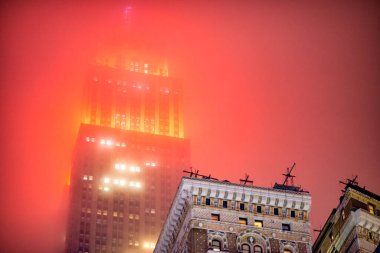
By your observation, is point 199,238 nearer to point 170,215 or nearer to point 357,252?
point 170,215

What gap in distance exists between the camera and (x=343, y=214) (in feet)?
350

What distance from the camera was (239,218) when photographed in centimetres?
9981

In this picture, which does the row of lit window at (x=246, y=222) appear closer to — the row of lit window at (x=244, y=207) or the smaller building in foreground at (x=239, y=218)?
the smaller building in foreground at (x=239, y=218)

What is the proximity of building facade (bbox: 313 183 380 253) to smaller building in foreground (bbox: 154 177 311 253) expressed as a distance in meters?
6.21

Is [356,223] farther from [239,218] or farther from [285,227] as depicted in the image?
[239,218]

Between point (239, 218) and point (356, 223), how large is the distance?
1513cm

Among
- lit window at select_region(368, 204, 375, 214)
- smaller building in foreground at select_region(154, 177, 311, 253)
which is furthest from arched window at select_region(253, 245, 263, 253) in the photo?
lit window at select_region(368, 204, 375, 214)

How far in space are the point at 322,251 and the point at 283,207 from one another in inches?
635

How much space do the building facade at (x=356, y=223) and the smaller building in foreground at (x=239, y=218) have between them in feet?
20.4

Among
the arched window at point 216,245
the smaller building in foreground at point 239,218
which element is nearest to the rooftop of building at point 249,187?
the smaller building in foreground at point 239,218

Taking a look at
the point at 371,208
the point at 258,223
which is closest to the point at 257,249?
the point at 258,223

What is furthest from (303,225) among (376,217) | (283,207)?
(376,217)

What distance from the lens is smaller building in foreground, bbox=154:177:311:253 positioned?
3834 inches

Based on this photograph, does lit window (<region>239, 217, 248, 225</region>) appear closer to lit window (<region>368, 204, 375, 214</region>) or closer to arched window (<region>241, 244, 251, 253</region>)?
arched window (<region>241, 244, 251, 253</region>)
